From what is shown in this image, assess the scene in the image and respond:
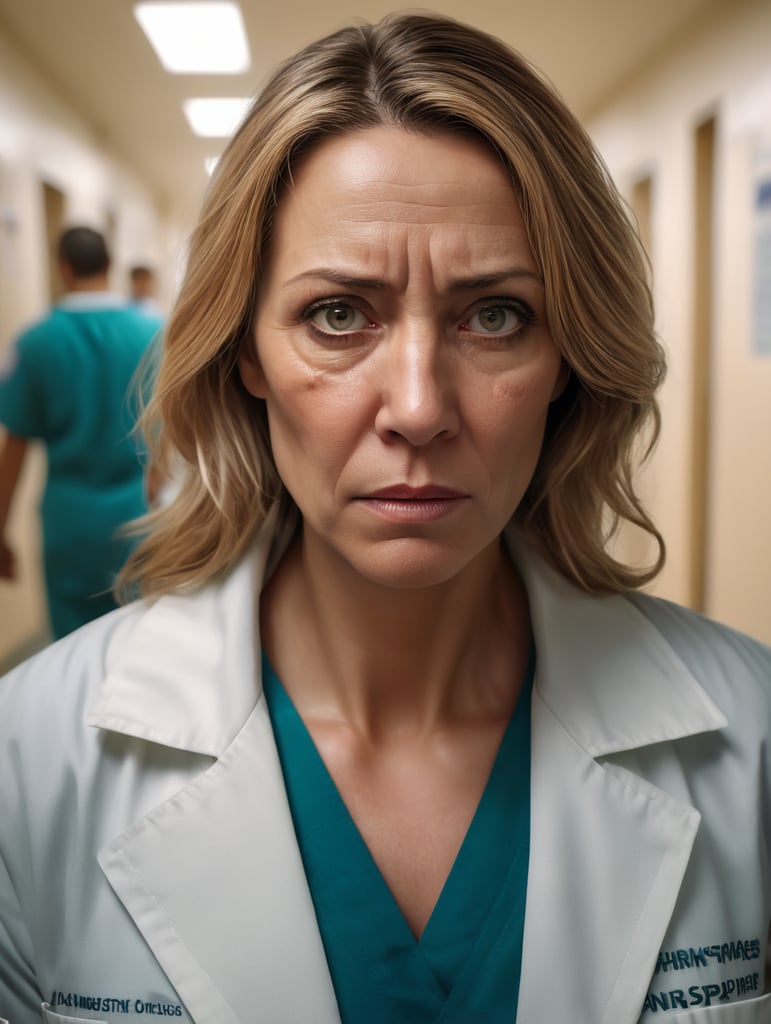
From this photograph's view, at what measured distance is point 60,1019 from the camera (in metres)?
0.67

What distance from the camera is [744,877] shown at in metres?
0.73

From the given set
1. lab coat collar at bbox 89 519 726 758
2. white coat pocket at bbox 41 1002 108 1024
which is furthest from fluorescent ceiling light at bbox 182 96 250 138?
white coat pocket at bbox 41 1002 108 1024

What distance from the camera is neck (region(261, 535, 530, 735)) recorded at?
31.4 inches

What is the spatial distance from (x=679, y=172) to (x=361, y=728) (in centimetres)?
242

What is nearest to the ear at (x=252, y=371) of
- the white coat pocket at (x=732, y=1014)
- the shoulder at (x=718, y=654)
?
the shoulder at (x=718, y=654)

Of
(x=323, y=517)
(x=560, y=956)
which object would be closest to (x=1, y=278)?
(x=323, y=517)

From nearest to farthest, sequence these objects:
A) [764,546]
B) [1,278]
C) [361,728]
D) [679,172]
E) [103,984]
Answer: [103,984] → [361,728] → [764,546] → [679,172] → [1,278]

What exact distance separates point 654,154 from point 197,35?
161 centimetres

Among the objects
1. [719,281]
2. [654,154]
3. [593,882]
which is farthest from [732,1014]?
[654,154]

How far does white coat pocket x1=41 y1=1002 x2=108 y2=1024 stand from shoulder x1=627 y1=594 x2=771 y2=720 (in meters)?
0.60

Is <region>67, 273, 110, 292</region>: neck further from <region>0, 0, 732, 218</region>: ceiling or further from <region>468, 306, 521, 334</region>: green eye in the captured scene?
<region>468, 306, 521, 334</region>: green eye

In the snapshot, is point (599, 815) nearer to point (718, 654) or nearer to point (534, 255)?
point (718, 654)

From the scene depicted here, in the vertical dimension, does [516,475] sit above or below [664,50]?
below

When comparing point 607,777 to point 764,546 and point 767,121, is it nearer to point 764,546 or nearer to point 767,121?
point 764,546
